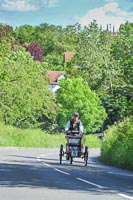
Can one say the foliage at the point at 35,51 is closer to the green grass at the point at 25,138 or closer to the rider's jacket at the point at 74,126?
the green grass at the point at 25,138

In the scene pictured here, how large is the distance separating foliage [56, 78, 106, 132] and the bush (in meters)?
55.3

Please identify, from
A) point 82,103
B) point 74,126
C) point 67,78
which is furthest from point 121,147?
point 67,78

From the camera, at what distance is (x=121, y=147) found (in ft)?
102

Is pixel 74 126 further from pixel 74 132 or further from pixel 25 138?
pixel 25 138

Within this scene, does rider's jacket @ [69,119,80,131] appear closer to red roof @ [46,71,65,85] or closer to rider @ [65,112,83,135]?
rider @ [65,112,83,135]

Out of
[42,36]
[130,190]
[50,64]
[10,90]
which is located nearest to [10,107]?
[10,90]

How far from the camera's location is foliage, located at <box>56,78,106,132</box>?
9269 centimetres

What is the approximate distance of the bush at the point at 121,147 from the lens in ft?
94.7

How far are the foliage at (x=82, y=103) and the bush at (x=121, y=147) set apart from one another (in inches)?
2179

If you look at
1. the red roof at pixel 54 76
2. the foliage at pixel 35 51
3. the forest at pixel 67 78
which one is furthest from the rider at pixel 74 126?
the red roof at pixel 54 76

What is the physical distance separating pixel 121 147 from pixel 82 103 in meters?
63.1

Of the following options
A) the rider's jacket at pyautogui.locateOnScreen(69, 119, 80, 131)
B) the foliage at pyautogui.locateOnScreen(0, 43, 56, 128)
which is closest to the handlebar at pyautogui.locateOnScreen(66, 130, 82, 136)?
the rider's jacket at pyautogui.locateOnScreen(69, 119, 80, 131)

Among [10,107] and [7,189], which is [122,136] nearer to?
[7,189]

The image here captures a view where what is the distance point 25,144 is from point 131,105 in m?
32.9
